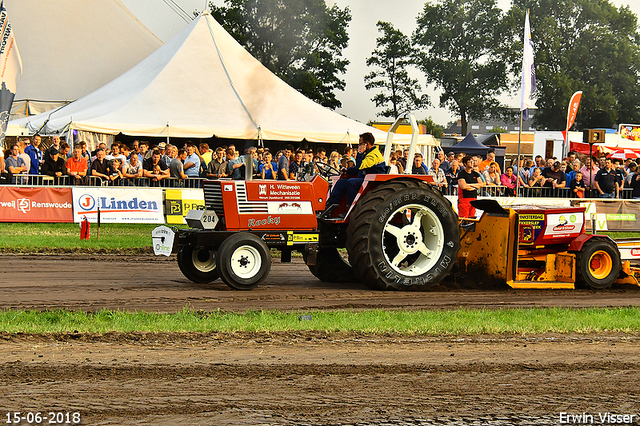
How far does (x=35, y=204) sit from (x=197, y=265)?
7.93 meters

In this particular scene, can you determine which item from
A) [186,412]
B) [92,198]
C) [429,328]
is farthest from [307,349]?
[92,198]

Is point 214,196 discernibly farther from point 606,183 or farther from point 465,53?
point 465,53

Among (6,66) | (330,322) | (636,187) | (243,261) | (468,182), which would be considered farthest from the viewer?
(636,187)

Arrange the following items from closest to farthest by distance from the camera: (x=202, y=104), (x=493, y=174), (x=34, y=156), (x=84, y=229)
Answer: (x=84, y=229) < (x=34, y=156) < (x=493, y=174) < (x=202, y=104)

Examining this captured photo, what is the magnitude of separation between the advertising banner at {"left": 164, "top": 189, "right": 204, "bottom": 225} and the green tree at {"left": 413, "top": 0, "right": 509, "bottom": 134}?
156 ft

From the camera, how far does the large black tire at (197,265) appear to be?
9.02m

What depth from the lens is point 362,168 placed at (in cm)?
877

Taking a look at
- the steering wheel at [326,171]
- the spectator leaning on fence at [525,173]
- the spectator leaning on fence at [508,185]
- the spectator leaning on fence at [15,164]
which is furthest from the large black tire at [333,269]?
the spectator leaning on fence at [525,173]

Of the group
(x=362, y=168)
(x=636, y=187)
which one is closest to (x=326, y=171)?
(x=362, y=168)

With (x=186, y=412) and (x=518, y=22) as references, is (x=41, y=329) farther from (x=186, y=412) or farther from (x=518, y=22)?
(x=518, y=22)

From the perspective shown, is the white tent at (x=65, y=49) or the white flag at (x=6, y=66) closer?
the white flag at (x=6, y=66)

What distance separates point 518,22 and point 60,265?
191 feet

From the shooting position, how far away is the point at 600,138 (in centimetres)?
1773

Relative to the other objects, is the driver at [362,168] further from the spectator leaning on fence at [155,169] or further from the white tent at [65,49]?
the white tent at [65,49]
